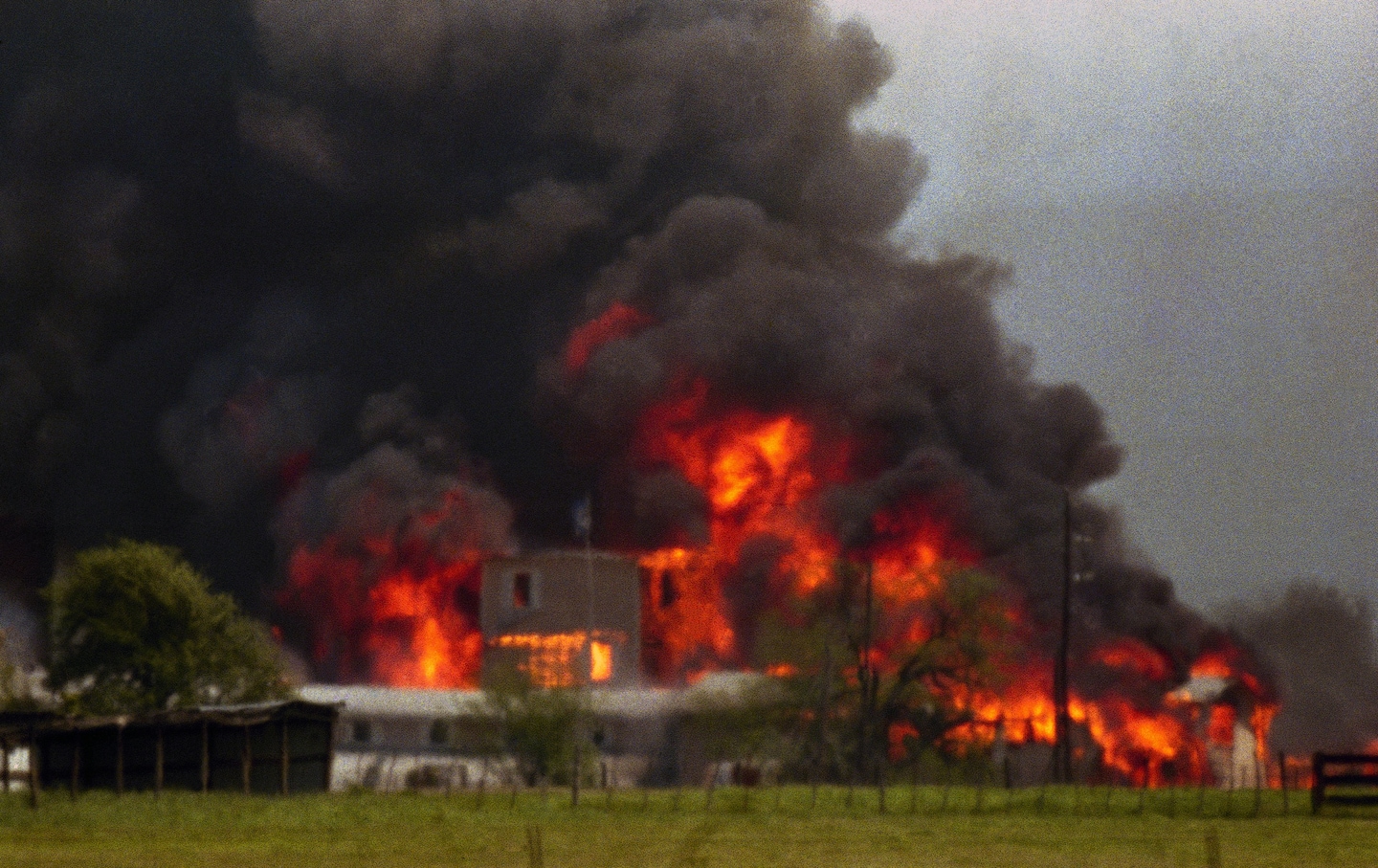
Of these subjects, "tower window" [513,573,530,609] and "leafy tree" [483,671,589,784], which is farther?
"tower window" [513,573,530,609]

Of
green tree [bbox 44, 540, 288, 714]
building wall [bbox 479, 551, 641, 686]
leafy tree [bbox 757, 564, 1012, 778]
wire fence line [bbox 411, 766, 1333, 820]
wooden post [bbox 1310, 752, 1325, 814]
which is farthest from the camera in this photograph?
building wall [bbox 479, 551, 641, 686]

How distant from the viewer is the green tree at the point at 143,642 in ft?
219

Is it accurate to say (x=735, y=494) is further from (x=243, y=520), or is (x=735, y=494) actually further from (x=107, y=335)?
(x=107, y=335)

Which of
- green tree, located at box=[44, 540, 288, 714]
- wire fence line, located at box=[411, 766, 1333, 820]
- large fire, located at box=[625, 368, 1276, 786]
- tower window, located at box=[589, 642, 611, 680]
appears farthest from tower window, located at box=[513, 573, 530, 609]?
wire fence line, located at box=[411, 766, 1333, 820]

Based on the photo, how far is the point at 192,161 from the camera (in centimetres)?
12231

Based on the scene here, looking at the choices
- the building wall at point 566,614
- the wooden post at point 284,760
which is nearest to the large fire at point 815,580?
the building wall at point 566,614

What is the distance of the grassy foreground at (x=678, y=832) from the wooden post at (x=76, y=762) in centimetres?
103

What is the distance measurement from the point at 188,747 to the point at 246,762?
12.3ft

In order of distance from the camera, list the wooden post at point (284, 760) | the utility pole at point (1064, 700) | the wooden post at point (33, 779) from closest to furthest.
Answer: the wooden post at point (33, 779), the wooden post at point (284, 760), the utility pole at point (1064, 700)

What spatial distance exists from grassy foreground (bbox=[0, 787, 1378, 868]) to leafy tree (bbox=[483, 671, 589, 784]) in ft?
39.7

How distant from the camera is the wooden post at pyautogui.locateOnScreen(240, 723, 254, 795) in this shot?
55.6 metres

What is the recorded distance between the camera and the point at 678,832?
137 feet

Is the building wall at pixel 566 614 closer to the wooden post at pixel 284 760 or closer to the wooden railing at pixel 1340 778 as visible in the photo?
the wooden post at pixel 284 760

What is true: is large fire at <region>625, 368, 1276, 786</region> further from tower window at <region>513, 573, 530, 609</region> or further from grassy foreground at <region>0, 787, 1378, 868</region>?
grassy foreground at <region>0, 787, 1378, 868</region>
